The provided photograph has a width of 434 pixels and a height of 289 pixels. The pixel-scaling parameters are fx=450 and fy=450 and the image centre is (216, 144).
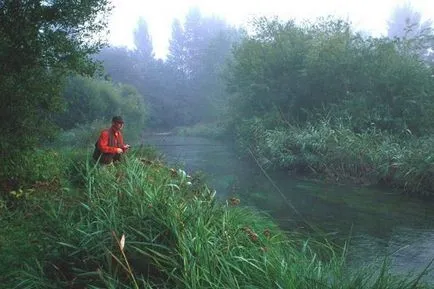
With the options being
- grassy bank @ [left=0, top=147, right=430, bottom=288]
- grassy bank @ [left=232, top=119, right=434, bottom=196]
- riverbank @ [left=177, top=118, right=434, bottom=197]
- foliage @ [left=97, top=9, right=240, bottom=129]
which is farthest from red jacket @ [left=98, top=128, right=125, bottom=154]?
foliage @ [left=97, top=9, right=240, bottom=129]

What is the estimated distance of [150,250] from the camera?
433 cm

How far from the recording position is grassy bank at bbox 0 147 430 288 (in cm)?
411

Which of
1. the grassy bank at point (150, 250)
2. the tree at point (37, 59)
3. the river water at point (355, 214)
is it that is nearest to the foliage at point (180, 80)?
the river water at point (355, 214)

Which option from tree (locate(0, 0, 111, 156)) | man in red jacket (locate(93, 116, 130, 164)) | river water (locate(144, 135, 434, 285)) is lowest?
river water (locate(144, 135, 434, 285))

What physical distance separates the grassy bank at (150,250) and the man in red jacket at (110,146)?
2197mm

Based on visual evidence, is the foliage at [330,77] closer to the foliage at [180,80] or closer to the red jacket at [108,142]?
the red jacket at [108,142]

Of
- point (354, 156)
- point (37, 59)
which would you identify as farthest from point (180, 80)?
point (37, 59)

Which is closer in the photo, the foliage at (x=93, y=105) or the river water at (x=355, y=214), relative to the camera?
the river water at (x=355, y=214)

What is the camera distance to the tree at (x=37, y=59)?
8.02 m

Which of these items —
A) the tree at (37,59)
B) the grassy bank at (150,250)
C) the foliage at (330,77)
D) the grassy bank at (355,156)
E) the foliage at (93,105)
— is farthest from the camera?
the foliage at (93,105)

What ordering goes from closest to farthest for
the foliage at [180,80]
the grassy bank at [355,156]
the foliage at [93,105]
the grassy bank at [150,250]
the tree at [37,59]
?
the grassy bank at [150,250], the tree at [37,59], the grassy bank at [355,156], the foliage at [93,105], the foliage at [180,80]

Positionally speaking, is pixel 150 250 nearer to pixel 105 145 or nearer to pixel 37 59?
pixel 105 145

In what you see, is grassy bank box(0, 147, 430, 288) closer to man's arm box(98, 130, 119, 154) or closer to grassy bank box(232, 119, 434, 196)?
man's arm box(98, 130, 119, 154)

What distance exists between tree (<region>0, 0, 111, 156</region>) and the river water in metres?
3.21
